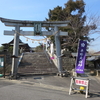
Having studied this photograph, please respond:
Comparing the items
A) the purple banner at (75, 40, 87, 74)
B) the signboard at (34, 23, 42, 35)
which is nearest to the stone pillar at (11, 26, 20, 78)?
the signboard at (34, 23, 42, 35)

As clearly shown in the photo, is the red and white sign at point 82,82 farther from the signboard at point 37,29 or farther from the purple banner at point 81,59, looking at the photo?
the signboard at point 37,29

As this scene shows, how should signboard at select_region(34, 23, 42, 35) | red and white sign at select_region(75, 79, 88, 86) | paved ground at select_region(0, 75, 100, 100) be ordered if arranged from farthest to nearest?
1. signboard at select_region(34, 23, 42, 35)
2. red and white sign at select_region(75, 79, 88, 86)
3. paved ground at select_region(0, 75, 100, 100)

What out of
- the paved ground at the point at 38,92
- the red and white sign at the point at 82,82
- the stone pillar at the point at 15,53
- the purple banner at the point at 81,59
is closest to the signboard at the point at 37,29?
the stone pillar at the point at 15,53

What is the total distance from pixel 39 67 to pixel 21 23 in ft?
19.7

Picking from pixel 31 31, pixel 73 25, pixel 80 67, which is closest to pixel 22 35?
pixel 31 31

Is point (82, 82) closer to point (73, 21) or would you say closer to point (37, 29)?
point (37, 29)

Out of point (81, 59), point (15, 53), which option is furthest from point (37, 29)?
point (81, 59)

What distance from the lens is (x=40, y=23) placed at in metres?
13.6

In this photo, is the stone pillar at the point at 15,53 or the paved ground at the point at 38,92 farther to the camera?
the stone pillar at the point at 15,53

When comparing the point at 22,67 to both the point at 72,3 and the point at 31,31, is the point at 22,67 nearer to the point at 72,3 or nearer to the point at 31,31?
the point at 31,31

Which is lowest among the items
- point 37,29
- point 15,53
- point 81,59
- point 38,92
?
point 38,92

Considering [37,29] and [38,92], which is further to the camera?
[37,29]

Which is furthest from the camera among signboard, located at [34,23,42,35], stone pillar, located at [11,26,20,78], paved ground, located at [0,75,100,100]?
signboard, located at [34,23,42,35]

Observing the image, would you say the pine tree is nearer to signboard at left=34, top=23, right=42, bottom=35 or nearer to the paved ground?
signboard at left=34, top=23, right=42, bottom=35
